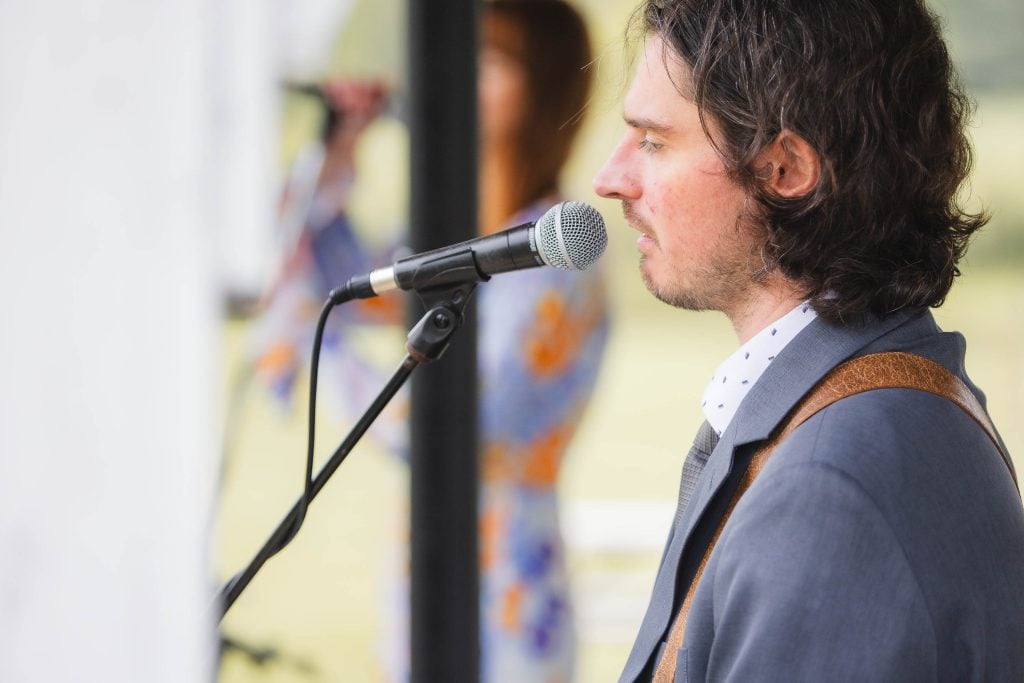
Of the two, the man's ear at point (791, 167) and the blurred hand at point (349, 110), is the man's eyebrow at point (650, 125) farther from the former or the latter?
the blurred hand at point (349, 110)

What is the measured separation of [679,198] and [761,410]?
284 mm

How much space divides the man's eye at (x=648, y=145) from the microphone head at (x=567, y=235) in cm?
17

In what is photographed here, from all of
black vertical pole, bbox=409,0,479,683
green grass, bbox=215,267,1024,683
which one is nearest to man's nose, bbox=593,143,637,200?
black vertical pole, bbox=409,0,479,683

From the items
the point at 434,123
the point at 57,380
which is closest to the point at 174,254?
the point at 57,380

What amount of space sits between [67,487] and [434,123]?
4.87 feet

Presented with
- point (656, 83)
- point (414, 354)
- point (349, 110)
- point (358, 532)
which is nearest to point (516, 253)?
point (414, 354)

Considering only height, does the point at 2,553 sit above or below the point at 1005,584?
above

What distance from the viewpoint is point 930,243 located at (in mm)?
1357

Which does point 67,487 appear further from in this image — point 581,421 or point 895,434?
point 581,421

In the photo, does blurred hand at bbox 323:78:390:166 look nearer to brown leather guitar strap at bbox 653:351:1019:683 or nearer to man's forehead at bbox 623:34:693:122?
man's forehead at bbox 623:34:693:122

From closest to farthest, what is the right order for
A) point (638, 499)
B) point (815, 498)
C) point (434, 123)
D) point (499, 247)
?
1. point (815, 498)
2. point (499, 247)
3. point (434, 123)
4. point (638, 499)

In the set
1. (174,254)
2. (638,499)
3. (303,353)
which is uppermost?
(174,254)

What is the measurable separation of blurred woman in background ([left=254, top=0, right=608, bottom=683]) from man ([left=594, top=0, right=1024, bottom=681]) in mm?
981

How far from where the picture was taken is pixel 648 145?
4.51 ft
